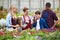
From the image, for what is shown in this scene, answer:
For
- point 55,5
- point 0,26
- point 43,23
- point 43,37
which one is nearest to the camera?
point 43,37

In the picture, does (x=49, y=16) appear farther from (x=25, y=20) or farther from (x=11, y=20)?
(x=11, y=20)

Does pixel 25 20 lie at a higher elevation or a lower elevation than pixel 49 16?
lower

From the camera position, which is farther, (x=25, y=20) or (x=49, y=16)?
(x=25, y=20)

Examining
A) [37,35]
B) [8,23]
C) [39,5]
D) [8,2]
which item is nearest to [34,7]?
[39,5]

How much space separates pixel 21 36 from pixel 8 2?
15278 millimetres

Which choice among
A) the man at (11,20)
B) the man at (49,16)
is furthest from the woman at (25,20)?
the man at (49,16)

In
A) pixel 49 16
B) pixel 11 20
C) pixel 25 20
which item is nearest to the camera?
pixel 49 16

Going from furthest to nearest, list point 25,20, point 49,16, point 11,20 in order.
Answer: point 25,20 → point 11,20 → point 49,16

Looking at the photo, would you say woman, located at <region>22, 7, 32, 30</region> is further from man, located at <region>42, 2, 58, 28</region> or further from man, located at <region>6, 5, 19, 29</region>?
man, located at <region>42, 2, 58, 28</region>

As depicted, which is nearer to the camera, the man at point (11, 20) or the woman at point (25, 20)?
the man at point (11, 20)

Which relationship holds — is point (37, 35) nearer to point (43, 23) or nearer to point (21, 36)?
point (21, 36)

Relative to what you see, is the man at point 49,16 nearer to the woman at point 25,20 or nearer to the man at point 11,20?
the woman at point 25,20

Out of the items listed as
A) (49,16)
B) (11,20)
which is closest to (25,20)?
(11,20)

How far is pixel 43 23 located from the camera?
9.95m
